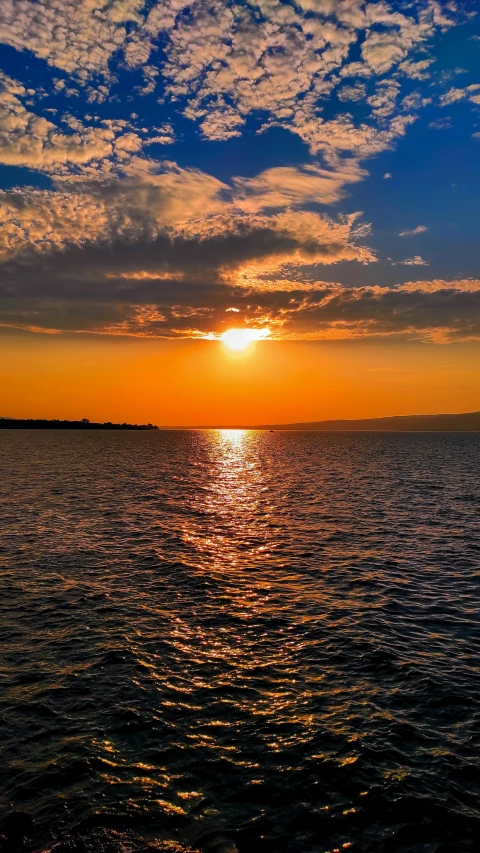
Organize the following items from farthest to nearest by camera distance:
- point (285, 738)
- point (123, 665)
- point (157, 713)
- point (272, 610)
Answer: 1. point (272, 610)
2. point (123, 665)
3. point (157, 713)
4. point (285, 738)

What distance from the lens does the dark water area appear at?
1216 centimetres

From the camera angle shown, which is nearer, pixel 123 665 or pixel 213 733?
pixel 213 733

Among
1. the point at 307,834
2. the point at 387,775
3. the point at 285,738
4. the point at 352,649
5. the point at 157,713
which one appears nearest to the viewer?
the point at 307,834

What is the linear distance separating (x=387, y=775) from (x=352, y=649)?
7626mm

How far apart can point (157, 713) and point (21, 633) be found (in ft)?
30.7

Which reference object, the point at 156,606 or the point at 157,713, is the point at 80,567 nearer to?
the point at 156,606

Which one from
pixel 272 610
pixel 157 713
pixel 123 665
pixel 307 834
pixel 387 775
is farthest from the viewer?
pixel 272 610

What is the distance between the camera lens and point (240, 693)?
17688mm

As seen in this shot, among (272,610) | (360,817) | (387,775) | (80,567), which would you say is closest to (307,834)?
(360,817)

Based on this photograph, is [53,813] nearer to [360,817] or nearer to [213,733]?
[213,733]

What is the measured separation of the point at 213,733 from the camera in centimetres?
1541

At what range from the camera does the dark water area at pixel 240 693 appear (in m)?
12.2

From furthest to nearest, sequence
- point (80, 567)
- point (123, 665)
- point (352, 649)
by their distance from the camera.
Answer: point (80, 567) < point (352, 649) < point (123, 665)

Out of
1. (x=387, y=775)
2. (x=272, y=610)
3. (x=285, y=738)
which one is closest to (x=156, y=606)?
(x=272, y=610)
